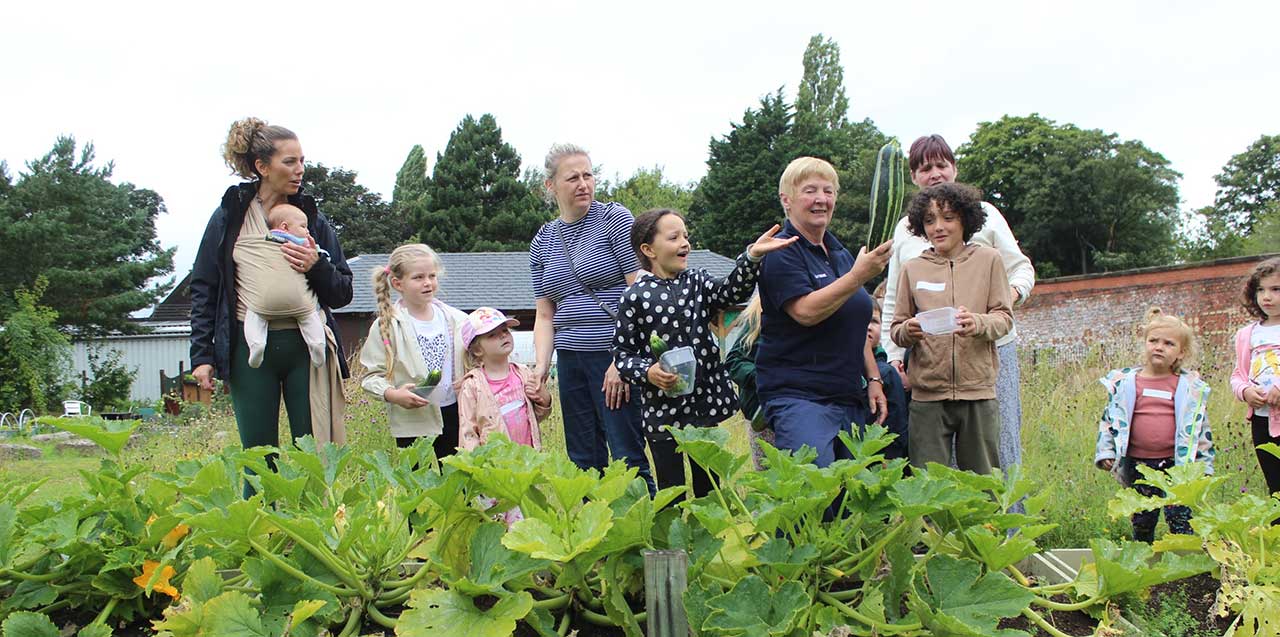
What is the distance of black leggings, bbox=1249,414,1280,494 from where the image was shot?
375 cm

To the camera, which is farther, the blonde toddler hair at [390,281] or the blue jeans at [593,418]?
the blonde toddler hair at [390,281]

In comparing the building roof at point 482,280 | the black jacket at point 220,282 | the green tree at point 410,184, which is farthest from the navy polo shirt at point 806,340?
the green tree at point 410,184

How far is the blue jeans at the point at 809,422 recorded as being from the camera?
272 cm

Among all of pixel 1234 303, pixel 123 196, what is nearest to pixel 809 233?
pixel 1234 303

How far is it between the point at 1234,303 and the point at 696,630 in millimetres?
18416

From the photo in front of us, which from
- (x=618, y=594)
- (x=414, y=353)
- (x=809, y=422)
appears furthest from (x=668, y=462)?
(x=618, y=594)

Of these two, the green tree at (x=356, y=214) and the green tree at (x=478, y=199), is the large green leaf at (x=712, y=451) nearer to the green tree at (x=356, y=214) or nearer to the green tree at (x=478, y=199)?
the green tree at (x=478, y=199)

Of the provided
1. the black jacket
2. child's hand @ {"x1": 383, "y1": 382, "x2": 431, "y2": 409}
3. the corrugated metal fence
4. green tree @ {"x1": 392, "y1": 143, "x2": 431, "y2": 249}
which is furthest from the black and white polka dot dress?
green tree @ {"x1": 392, "y1": 143, "x2": 431, "y2": 249}

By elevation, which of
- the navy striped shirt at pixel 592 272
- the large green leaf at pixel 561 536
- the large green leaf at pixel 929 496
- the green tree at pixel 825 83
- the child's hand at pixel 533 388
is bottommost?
the child's hand at pixel 533 388

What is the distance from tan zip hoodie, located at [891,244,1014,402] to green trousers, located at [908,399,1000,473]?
0.18 ft

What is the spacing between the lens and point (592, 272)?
12.2ft

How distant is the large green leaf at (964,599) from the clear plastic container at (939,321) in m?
1.65

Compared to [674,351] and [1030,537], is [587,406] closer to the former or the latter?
[674,351]

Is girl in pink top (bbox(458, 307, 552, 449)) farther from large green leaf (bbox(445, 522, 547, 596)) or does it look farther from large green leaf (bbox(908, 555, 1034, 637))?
large green leaf (bbox(908, 555, 1034, 637))
